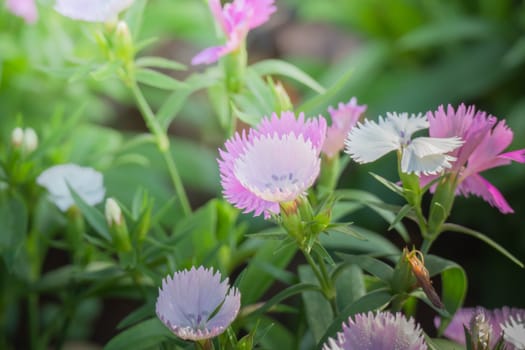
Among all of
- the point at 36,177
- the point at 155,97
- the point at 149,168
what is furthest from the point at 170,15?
the point at 36,177

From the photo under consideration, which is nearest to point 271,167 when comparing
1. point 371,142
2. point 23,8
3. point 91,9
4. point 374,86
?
point 371,142

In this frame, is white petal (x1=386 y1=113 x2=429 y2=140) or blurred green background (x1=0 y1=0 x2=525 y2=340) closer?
white petal (x1=386 y1=113 x2=429 y2=140)

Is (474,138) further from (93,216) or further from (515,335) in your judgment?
(93,216)

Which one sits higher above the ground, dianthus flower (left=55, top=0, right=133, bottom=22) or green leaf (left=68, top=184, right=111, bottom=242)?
dianthus flower (left=55, top=0, right=133, bottom=22)

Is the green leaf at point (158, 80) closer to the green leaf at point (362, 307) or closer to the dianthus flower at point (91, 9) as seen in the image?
the dianthus flower at point (91, 9)

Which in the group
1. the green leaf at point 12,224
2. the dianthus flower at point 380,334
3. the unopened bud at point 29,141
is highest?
the unopened bud at point 29,141

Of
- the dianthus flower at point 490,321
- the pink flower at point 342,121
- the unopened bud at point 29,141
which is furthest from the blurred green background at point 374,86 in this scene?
the dianthus flower at point 490,321

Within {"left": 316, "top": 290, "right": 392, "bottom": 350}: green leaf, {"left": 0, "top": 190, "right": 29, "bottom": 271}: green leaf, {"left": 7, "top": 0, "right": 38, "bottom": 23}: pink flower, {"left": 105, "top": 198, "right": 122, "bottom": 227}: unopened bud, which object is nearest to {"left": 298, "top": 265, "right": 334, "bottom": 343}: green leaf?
{"left": 316, "top": 290, "right": 392, "bottom": 350}: green leaf

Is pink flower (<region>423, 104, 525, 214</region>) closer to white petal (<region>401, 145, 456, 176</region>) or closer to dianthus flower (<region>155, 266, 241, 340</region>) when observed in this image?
white petal (<region>401, 145, 456, 176</region>)
